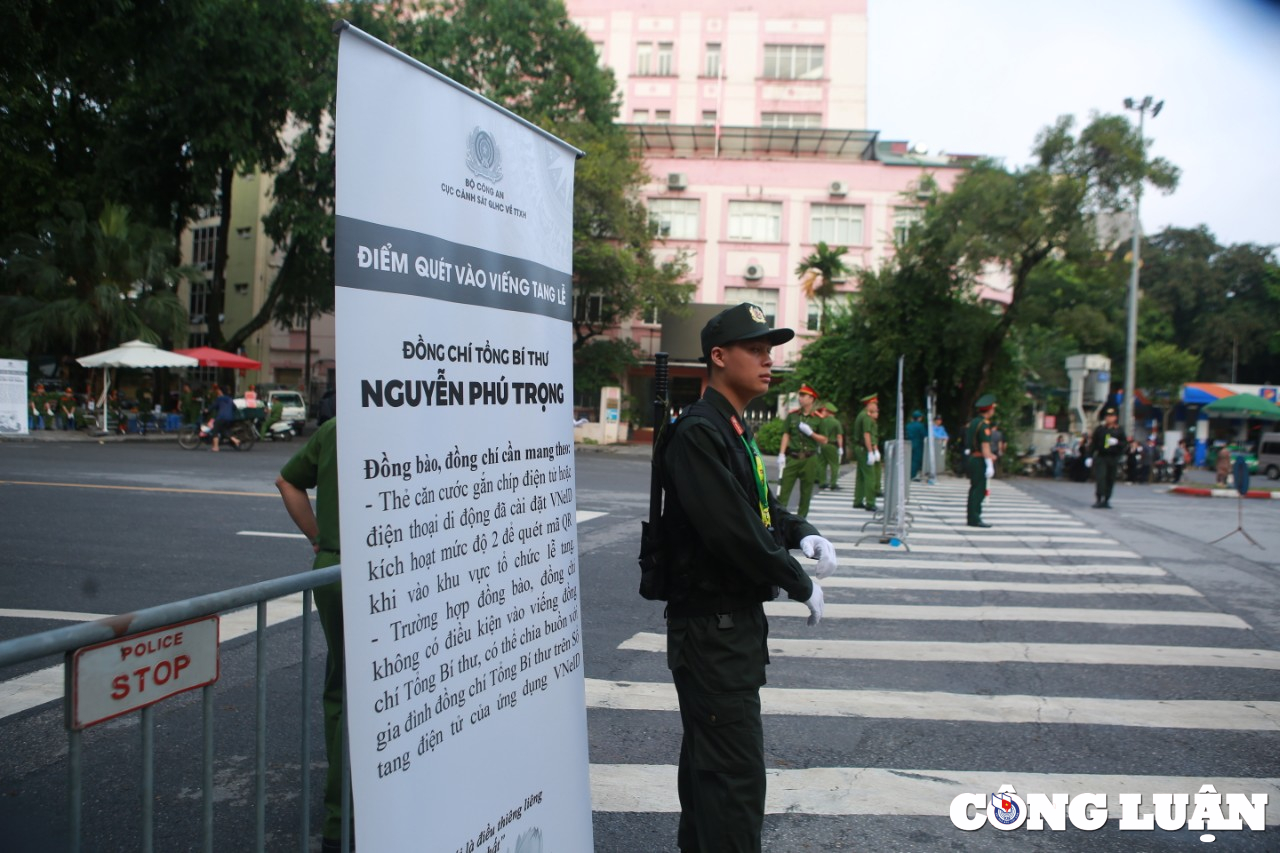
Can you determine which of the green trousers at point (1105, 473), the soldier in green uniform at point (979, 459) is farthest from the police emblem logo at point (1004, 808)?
the green trousers at point (1105, 473)

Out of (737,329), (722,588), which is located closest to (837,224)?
(737,329)

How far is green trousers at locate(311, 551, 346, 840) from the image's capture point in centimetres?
317

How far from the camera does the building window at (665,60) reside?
48031 mm

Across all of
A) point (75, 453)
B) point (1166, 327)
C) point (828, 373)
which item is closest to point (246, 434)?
point (75, 453)

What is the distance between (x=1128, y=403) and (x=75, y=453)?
31005 millimetres

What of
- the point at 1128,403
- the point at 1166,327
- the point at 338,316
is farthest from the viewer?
the point at 1166,327

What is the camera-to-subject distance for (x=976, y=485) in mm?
13867

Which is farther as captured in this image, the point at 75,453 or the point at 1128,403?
the point at 1128,403

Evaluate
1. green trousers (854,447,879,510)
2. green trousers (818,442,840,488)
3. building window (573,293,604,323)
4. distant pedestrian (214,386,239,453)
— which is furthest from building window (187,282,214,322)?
green trousers (854,447,879,510)

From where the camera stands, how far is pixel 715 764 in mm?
2832

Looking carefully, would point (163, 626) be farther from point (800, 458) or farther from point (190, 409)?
point (190, 409)

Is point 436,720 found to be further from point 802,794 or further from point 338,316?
point 802,794

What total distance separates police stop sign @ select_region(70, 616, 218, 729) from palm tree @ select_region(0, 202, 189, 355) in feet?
100

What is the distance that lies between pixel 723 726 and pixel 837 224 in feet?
134
